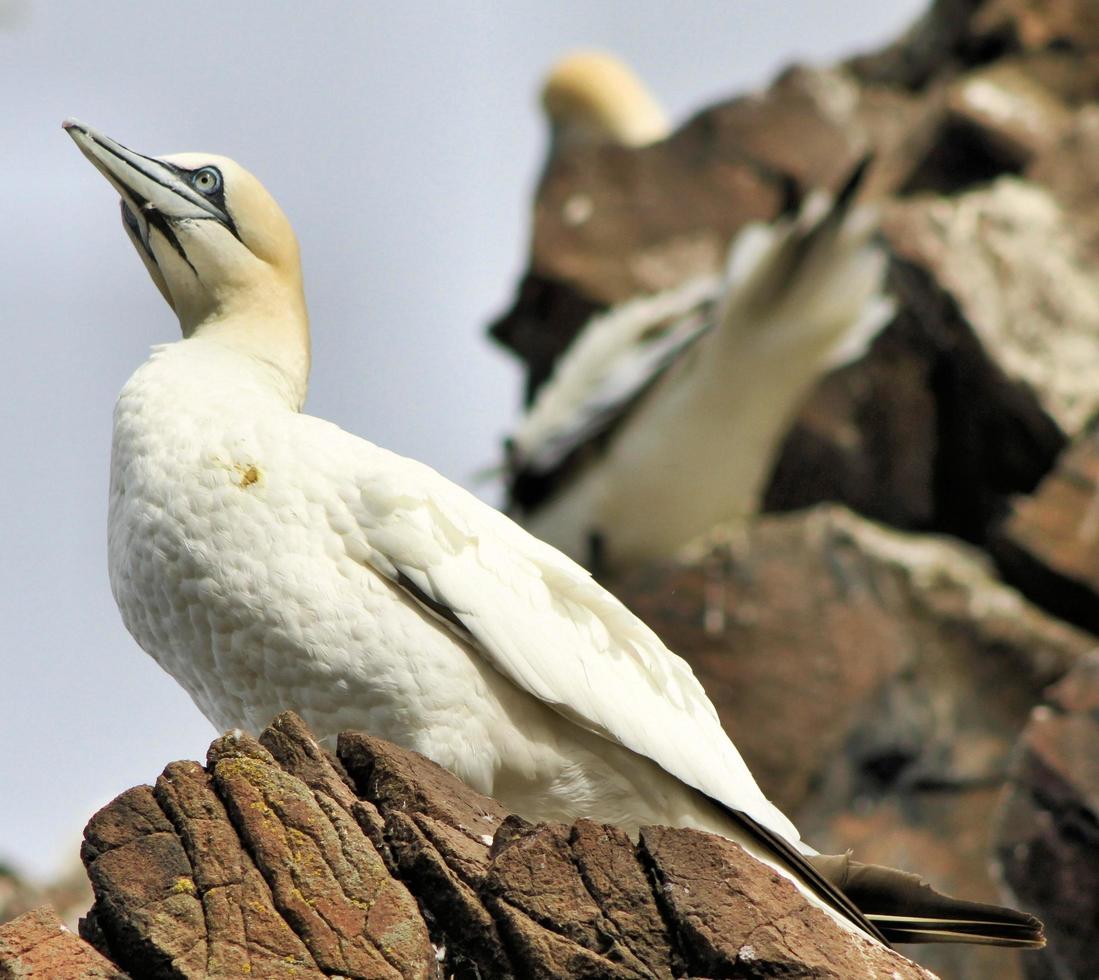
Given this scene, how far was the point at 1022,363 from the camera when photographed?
1283cm

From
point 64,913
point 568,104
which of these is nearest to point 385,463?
point 64,913

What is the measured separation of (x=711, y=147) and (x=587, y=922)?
1361 centimetres

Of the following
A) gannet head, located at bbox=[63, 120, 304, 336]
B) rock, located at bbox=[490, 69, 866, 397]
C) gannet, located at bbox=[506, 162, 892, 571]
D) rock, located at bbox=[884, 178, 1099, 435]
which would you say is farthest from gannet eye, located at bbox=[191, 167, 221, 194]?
rock, located at bbox=[490, 69, 866, 397]

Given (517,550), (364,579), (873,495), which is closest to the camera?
(364,579)

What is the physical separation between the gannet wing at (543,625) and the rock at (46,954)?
53.4 inches

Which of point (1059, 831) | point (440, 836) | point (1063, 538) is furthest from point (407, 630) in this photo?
point (1063, 538)

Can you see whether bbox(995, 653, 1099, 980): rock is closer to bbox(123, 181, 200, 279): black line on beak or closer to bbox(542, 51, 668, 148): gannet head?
bbox(123, 181, 200, 279): black line on beak

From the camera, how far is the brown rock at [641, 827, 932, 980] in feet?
13.0

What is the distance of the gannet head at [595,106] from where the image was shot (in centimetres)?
2267

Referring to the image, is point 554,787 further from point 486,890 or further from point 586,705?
point 486,890

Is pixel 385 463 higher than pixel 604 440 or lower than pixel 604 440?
higher

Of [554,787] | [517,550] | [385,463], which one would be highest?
[385,463]

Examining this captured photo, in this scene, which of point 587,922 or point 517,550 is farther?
point 517,550

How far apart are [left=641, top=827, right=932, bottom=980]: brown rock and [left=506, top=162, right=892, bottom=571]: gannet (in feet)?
28.6
